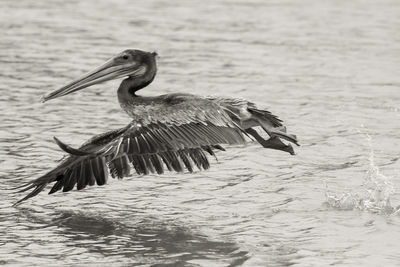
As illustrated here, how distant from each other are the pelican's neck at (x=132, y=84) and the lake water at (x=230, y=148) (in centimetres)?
99

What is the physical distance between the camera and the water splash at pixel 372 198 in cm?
964

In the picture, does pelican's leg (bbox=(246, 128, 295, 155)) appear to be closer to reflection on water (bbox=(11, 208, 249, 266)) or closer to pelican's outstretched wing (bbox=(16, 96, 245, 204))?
pelican's outstretched wing (bbox=(16, 96, 245, 204))

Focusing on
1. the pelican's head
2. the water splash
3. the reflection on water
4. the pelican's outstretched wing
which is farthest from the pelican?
the water splash

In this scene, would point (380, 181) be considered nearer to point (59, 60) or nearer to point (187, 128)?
point (187, 128)

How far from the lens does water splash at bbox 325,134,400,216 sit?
9.64 m

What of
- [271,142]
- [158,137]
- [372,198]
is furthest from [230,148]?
[158,137]

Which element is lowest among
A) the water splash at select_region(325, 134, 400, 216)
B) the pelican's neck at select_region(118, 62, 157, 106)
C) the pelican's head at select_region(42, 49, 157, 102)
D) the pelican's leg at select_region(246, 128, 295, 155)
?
the water splash at select_region(325, 134, 400, 216)

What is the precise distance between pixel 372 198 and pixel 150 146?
2.15m

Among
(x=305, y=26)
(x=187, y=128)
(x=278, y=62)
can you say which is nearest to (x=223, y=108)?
(x=187, y=128)

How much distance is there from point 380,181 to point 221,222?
1.70m

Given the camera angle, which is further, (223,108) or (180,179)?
(180,179)

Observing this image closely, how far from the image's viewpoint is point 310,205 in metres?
9.95

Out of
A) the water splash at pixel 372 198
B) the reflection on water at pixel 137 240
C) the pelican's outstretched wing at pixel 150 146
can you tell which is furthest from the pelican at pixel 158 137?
the water splash at pixel 372 198

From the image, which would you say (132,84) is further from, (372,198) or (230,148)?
(372,198)
